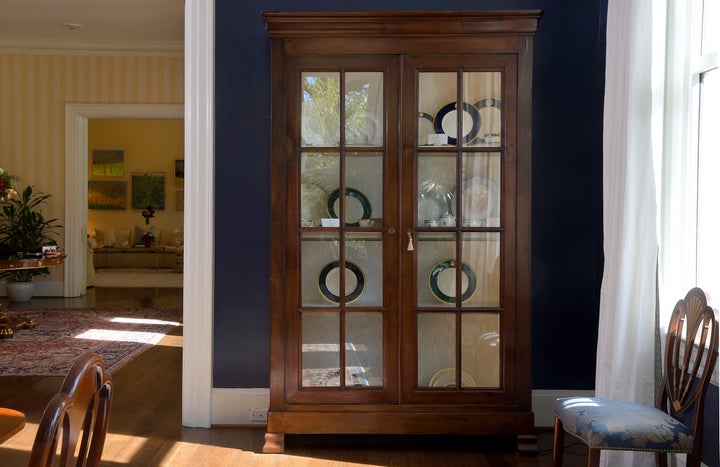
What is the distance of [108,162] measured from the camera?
1543cm

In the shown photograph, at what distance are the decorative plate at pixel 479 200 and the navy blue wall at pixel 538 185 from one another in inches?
20.6

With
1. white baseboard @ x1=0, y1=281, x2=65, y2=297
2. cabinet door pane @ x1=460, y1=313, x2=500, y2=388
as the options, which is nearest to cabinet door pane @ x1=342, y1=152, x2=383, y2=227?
cabinet door pane @ x1=460, y1=313, x2=500, y2=388

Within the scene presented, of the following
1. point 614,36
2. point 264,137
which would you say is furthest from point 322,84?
point 614,36

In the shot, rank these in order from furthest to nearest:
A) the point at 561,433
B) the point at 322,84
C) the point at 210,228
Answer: the point at 210,228 → the point at 322,84 → the point at 561,433

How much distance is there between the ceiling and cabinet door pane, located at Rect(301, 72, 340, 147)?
4.27 metres

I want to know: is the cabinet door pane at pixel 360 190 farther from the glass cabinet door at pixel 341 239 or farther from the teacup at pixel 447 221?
the teacup at pixel 447 221

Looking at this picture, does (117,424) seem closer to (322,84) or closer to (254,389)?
(254,389)

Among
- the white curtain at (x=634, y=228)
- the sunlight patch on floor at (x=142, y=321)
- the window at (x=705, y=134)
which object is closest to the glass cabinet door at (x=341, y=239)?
the white curtain at (x=634, y=228)

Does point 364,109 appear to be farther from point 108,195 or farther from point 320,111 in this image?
point 108,195

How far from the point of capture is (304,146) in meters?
3.62

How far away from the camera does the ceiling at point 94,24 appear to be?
7.52m

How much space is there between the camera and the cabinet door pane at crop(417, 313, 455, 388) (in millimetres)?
3623

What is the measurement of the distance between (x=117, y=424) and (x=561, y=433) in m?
2.40

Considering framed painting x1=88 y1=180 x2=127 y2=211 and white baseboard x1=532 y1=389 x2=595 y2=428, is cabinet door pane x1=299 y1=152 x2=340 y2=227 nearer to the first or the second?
white baseboard x1=532 y1=389 x2=595 y2=428
